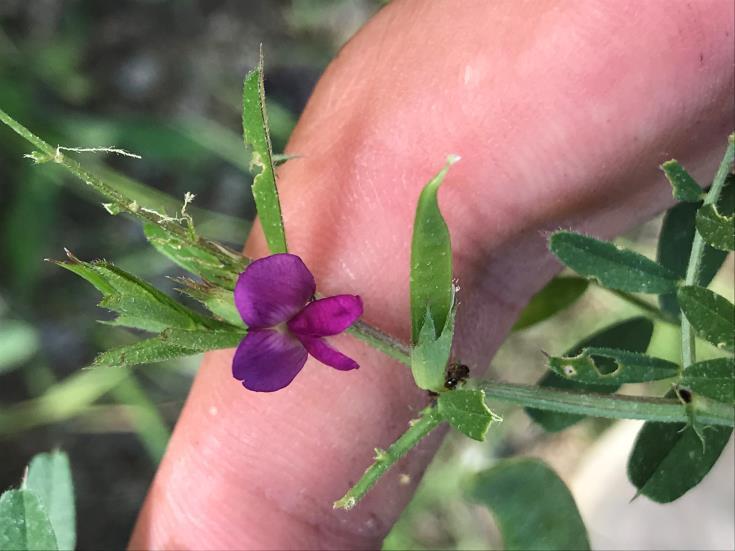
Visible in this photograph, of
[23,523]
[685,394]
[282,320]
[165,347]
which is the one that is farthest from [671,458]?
[23,523]

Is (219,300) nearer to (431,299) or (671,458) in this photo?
(431,299)

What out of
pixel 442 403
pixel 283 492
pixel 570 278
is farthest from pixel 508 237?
pixel 283 492

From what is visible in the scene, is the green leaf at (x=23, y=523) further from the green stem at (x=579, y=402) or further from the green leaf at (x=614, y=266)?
the green leaf at (x=614, y=266)

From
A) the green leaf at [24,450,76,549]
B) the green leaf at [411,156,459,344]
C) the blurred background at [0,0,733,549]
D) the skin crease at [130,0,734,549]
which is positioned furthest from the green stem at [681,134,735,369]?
the blurred background at [0,0,733,549]

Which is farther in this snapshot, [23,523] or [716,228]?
[23,523]

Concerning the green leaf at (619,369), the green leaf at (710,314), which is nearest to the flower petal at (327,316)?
the green leaf at (619,369)

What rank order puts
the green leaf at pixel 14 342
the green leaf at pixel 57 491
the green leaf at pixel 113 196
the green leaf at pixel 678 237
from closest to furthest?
the green leaf at pixel 113 196
the green leaf at pixel 678 237
the green leaf at pixel 57 491
the green leaf at pixel 14 342
